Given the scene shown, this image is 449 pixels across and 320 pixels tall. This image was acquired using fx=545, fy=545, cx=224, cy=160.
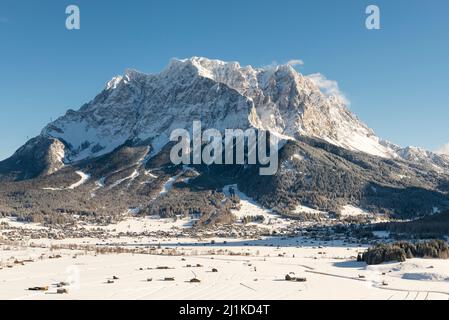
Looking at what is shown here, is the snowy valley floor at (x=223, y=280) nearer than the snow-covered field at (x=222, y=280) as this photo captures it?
Yes

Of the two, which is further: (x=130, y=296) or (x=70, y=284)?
(x=70, y=284)

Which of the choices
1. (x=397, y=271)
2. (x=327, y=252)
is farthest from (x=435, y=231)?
(x=397, y=271)

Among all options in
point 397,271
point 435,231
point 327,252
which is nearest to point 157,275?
point 397,271

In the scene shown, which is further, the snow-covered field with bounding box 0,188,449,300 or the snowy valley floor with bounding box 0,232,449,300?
the snow-covered field with bounding box 0,188,449,300

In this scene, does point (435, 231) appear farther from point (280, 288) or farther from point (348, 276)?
point (280, 288)
